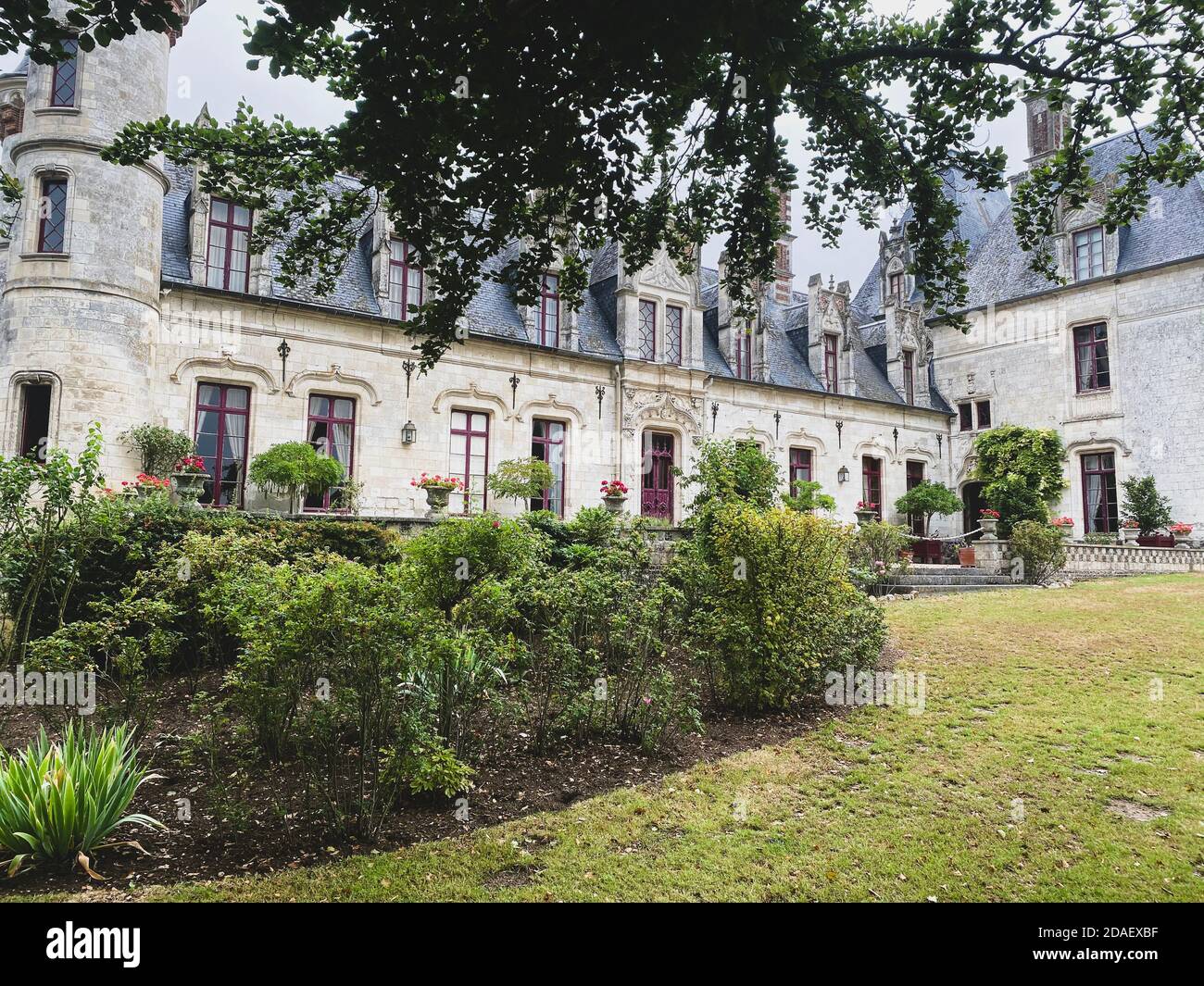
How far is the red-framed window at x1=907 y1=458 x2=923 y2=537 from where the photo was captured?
78.6 ft

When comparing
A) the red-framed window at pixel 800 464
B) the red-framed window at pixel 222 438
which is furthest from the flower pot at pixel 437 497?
the red-framed window at pixel 800 464

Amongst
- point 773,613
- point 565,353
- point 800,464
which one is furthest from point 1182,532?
point 773,613

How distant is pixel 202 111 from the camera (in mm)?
14258

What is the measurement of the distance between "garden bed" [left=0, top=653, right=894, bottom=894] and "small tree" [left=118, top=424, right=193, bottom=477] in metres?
7.25

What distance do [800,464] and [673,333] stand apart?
556cm

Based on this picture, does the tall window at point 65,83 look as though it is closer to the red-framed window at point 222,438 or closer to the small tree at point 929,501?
→ the red-framed window at point 222,438

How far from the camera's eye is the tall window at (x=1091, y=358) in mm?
21656

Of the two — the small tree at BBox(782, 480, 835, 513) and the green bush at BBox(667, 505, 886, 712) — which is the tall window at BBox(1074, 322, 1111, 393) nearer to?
the small tree at BBox(782, 480, 835, 513)

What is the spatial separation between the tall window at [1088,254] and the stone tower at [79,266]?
22.4 m

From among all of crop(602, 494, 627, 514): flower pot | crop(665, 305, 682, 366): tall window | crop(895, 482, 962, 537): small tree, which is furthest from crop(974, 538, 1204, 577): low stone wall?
crop(665, 305, 682, 366): tall window

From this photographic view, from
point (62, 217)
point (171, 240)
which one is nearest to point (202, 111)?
point (171, 240)

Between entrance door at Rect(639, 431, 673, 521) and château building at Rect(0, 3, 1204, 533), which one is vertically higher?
château building at Rect(0, 3, 1204, 533)
